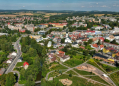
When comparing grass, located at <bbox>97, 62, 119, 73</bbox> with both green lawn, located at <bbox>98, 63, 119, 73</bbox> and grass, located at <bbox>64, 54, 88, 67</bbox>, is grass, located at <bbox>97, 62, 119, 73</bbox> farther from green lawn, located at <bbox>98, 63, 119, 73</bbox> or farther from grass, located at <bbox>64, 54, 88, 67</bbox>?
grass, located at <bbox>64, 54, 88, 67</bbox>

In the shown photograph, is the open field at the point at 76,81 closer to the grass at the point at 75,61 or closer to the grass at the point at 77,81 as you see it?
the grass at the point at 77,81

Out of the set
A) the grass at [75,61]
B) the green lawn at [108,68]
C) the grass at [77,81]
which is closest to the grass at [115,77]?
the green lawn at [108,68]

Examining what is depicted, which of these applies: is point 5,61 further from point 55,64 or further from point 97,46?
point 97,46

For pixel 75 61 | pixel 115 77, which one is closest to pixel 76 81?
pixel 115 77

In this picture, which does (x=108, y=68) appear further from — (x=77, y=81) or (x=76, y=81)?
(x=76, y=81)

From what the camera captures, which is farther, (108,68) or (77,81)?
(108,68)

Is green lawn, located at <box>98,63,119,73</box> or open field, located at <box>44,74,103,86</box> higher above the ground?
green lawn, located at <box>98,63,119,73</box>

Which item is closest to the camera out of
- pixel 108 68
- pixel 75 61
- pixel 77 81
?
pixel 77 81

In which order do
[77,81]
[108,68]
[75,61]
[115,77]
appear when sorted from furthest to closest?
[75,61]
[108,68]
[115,77]
[77,81]

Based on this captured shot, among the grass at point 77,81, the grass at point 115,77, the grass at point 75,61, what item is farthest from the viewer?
the grass at point 75,61

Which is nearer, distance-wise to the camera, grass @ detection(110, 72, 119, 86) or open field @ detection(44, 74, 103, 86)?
open field @ detection(44, 74, 103, 86)

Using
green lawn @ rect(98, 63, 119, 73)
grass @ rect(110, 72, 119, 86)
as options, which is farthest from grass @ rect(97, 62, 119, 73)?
grass @ rect(110, 72, 119, 86)

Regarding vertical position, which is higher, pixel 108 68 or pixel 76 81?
pixel 108 68
